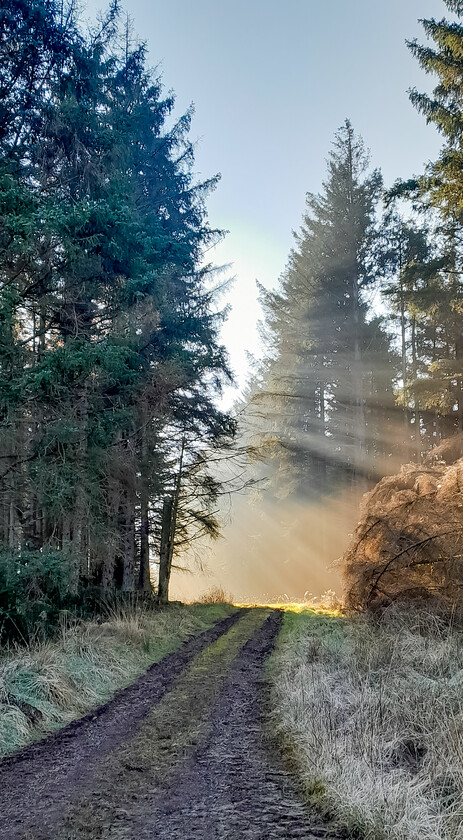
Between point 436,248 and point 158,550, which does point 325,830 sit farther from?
point 436,248

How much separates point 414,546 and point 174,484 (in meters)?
7.28

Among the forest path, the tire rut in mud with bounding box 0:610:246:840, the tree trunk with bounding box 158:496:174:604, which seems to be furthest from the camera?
the tree trunk with bounding box 158:496:174:604

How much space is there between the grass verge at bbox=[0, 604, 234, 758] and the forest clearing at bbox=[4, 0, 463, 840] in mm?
41

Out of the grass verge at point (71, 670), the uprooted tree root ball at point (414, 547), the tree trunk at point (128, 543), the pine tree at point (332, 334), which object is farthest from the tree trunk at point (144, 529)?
the pine tree at point (332, 334)

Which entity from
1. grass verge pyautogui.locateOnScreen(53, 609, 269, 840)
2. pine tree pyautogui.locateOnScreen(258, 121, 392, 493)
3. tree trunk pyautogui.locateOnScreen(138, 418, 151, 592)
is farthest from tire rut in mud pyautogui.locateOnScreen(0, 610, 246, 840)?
pine tree pyautogui.locateOnScreen(258, 121, 392, 493)

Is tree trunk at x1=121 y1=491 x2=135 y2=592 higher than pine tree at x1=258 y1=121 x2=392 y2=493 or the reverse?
the reverse

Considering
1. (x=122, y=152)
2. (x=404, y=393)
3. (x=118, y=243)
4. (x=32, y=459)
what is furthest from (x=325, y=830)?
(x=404, y=393)

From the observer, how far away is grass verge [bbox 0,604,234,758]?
210 inches

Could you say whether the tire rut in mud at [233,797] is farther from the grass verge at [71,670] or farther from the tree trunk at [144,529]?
the tree trunk at [144,529]

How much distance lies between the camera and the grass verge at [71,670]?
533 cm

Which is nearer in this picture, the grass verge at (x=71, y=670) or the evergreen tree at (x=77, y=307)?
the grass verge at (x=71, y=670)

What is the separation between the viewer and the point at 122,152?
9875 millimetres

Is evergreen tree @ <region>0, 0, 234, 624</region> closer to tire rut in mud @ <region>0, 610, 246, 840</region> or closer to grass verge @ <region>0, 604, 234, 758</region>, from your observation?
grass verge @ <region>0, 604, 234, 758</region>

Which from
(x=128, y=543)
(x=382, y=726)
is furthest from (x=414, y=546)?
(x=128, y=543)
